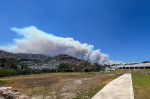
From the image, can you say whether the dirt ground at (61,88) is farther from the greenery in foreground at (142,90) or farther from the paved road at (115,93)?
the greenery in foreground at (142,90)

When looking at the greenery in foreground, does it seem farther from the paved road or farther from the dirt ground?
the dirt ground

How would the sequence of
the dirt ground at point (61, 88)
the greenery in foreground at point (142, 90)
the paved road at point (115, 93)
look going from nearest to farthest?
the paved road at point (115, 93)
the greenery in foreground at point (142, 90)
the dirt ground at point (61, 88)

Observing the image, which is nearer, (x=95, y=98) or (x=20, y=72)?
(x=95, y=98)

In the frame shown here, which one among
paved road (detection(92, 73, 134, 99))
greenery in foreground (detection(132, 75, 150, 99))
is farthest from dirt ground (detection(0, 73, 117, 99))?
greenery in foreground (detection(132, 75, 150, 99))

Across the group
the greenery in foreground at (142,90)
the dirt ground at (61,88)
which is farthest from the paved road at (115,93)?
the dirt ground at (61,88)

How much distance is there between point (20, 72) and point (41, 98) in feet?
158

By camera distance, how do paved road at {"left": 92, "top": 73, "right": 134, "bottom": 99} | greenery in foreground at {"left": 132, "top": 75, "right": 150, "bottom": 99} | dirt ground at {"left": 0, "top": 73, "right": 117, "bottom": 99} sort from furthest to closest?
dirt ground at {"left": 0, "top": 73, "right": 117, "bottom": 99} < greenery in foreground at {"left": 132, "top": 75, "right": 150, "bottom": 99} < paved road at {"left": 92, "top": 73, "right": 134, "bottom": 99}

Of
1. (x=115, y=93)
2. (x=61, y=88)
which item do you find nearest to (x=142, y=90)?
(x=115, y=93)

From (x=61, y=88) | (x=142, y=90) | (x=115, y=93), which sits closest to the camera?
(x=115, y=93)

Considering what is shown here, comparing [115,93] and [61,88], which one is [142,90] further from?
[61,88]

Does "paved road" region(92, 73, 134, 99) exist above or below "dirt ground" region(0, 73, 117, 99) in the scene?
above

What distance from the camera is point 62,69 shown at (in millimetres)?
64688

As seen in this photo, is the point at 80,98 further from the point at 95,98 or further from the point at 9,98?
the point at 9,98

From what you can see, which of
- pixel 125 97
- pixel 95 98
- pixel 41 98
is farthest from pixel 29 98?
pixel 125 97
